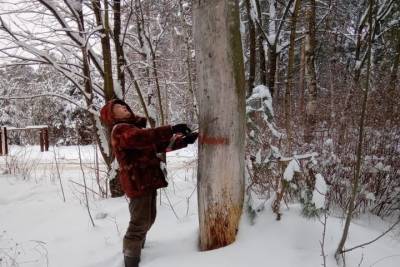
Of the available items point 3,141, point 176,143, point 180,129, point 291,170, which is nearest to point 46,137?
point 3,141

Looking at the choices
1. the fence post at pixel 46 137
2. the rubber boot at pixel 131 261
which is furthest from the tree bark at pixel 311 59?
the fence post at pixel 46 137

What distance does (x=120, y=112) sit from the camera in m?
2.90

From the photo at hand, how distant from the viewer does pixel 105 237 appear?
12.4 feet

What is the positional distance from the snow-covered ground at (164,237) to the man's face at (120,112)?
1.17 metres

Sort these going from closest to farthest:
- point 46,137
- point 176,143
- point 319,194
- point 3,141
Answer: point 319,194
point 176,143
point 3,141
point 46,137

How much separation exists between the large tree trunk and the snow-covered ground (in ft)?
0.90

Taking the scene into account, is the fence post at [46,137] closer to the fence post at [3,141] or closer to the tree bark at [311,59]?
the fence post at [3,141]

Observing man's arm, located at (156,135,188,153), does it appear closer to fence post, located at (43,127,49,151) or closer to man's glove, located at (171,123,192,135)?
man's glove, located at (171,123,192,135)

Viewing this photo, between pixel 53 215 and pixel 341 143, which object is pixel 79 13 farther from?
pixel 341 143

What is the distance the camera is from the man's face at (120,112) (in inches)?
114

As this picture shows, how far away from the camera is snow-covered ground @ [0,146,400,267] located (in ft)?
8.50

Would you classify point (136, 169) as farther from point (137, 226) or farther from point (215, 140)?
point (215, 140)

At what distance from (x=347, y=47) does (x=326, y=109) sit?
685 inches

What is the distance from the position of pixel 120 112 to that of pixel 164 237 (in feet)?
4.16
